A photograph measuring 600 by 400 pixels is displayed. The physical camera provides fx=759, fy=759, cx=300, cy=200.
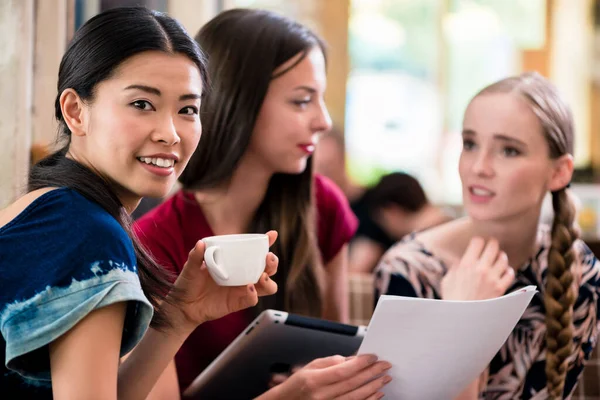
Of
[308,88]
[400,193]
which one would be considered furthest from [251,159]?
[400,193]

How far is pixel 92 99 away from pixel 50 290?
26cm

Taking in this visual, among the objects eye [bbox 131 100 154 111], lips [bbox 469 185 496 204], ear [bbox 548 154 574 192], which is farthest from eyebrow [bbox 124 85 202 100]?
ear [bbox 548 154 574 192]

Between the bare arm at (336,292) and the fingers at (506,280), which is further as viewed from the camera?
the bare arm at (336,292)

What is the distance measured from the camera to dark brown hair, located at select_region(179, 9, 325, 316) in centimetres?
156

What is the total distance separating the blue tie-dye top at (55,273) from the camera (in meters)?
0.82

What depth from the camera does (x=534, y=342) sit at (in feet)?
5.05

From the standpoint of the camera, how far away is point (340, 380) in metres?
1.14

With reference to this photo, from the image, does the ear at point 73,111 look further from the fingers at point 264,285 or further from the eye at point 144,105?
the fingers at point 264,285

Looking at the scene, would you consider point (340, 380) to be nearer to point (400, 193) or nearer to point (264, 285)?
point (264, 285)

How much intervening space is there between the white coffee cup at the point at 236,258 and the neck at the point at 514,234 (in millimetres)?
626

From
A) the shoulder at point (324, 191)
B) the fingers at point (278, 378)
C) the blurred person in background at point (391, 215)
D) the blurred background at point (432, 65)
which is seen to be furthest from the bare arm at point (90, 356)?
the blurred background at point (432, 65)

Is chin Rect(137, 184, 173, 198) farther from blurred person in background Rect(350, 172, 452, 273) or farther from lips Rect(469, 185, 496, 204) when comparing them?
blurred person in background Rect(350, 172, 452, 273)

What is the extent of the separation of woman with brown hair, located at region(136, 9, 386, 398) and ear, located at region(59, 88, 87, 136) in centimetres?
56

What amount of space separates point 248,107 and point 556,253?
687 mm
